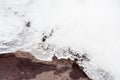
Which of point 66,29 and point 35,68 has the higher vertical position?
point 66,29

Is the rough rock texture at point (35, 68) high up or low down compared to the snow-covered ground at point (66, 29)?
down

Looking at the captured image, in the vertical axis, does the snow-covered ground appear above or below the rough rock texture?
above

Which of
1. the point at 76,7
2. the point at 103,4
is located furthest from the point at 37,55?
the point at 103,4

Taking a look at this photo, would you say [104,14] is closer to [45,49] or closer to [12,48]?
[45,49]
